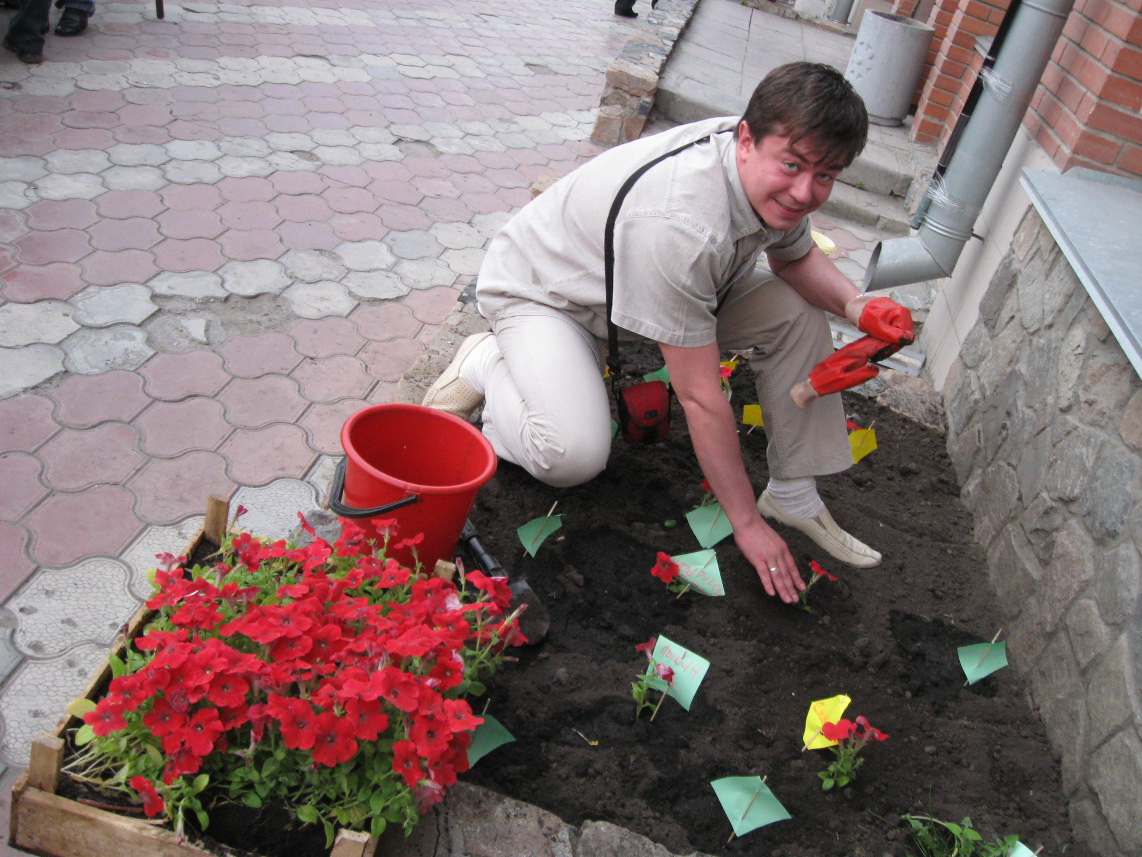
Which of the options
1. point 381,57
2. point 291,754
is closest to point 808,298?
point 291,754

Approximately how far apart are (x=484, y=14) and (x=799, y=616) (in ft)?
25.1

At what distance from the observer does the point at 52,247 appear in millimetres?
3553

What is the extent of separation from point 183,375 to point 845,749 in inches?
93.2

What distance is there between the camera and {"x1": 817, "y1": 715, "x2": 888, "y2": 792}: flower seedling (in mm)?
1853

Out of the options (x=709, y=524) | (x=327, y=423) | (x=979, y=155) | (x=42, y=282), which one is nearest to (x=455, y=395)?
(x=327, y=423)

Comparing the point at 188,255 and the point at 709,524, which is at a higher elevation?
the point at 709,524

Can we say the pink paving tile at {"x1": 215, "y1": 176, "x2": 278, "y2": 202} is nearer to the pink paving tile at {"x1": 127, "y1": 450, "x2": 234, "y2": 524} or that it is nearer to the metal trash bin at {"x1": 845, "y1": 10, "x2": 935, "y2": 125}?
the pink paving tile at {"x1": 127, "y1": 450, "x2": 234, "y2": 524}

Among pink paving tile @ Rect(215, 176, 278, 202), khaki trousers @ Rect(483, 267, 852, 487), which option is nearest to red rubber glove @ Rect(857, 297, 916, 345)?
khaki trousers @ Rect(483, 267, 852, 487)

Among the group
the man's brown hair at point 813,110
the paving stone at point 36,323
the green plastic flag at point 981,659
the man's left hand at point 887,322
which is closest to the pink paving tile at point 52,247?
the paving stone at point 36,323

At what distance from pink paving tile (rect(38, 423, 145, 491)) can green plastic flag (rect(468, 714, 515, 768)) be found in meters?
1.45

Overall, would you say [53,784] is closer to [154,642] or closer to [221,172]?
[154,642]

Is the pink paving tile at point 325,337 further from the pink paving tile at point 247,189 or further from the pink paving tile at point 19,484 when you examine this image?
A: the pink paving tile at point 247,189

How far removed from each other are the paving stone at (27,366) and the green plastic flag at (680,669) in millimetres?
2156

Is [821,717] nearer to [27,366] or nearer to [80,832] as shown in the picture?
[80,832]
